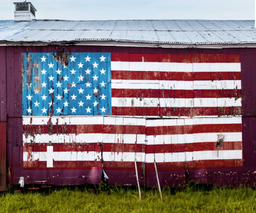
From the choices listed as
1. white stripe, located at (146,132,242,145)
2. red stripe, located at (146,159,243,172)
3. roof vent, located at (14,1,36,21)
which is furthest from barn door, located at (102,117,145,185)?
roof vent, located at (14,1,36,21)

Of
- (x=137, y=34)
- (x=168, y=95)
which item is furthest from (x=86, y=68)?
(x=168, y=95)

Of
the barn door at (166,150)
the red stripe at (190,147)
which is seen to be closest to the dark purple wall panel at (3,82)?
the barn door at (166,150)

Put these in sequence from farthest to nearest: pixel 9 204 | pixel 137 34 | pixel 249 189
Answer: pixel 137 34 < pixel 249 189 < pixel 9 204

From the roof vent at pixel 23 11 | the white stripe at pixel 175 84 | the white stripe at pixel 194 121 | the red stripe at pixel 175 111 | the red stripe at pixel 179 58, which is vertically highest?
the roof vent at pixel 23 11

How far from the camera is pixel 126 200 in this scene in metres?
5.42

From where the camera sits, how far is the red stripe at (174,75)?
6.08 meters

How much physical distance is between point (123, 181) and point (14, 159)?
3.02 meters

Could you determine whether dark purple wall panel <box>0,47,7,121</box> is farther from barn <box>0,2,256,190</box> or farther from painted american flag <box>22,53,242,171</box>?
painted american flag <box>22,53,242,171</box>

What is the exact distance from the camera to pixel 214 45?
618 centimetres

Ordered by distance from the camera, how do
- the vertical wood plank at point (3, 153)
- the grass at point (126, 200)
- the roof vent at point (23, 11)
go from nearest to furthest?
1. the grass at point (126, 200)
2. the vertical wood plank at point (3, 153)
3. the roof vent at point (23, 11)

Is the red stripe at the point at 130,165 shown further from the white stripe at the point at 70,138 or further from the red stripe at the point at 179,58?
the red stripe at the point at 179,58

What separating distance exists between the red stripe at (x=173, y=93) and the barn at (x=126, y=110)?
3cm

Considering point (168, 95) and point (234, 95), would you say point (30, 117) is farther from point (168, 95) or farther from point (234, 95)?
point (234, 95)

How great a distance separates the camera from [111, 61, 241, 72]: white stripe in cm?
609
